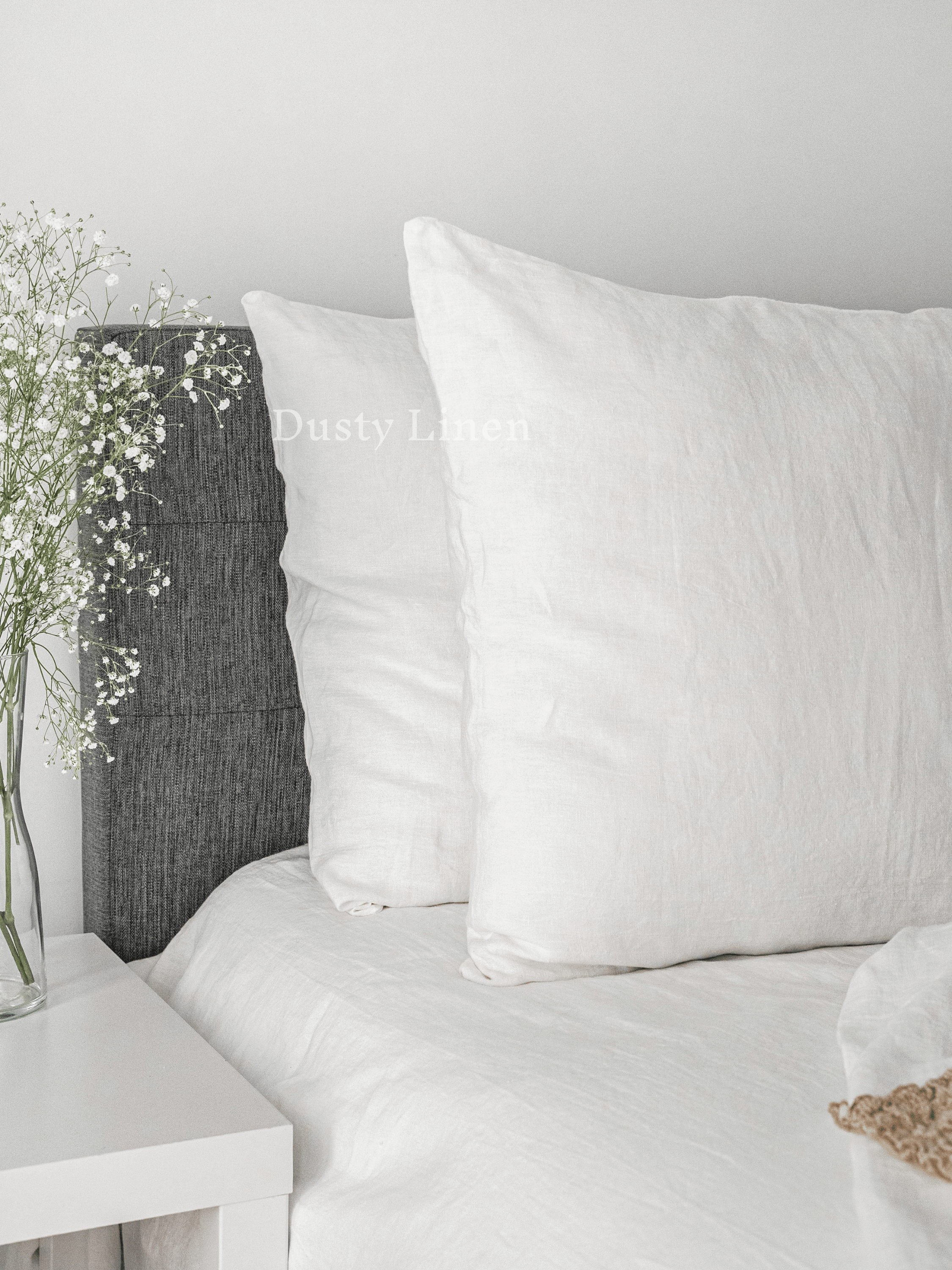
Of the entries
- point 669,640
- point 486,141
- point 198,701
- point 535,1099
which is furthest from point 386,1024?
point 486,141

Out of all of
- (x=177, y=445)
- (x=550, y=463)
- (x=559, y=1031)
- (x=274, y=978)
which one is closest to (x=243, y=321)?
(x=177, y=445)

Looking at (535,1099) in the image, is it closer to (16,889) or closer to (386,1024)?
(386,1024)

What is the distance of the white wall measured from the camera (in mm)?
1354

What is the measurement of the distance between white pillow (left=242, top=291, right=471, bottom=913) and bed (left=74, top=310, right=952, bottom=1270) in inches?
2.6

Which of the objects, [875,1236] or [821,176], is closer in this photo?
[875,1236]

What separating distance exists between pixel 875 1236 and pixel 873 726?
48 cm

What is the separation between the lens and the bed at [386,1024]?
62cm

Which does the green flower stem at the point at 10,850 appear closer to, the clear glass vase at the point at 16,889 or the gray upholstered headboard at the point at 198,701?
the clear glass vase at the point at 16,889

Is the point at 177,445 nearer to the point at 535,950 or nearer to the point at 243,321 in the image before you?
the point at 243,321

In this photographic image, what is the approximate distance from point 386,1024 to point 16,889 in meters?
0.35

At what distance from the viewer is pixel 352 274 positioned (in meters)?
1.48

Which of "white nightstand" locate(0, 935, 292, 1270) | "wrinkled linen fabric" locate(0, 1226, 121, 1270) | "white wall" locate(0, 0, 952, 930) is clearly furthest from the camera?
"white wall" locate(0, 0, 952, 930)

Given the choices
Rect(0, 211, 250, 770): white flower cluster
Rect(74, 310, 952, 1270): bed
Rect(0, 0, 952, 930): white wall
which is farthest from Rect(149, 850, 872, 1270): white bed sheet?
Rect(0, 0, 952, 930): white wall

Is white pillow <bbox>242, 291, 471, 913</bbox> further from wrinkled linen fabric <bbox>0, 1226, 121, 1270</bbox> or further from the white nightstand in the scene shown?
→ wrinkled linen fabric <bbox>0, 1226, 121, 1270</bbox>
